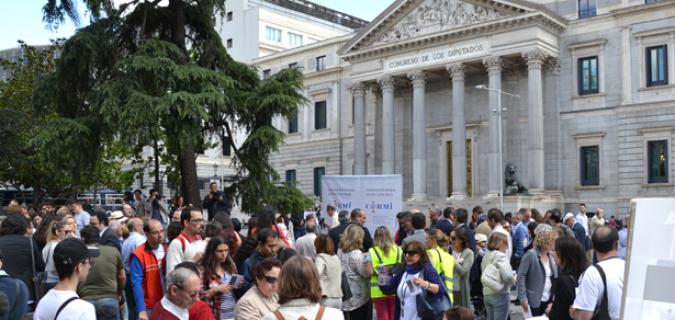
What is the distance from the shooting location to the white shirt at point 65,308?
13.9ft

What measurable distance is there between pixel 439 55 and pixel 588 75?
7732mm

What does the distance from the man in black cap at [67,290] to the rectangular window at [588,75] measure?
34.1m

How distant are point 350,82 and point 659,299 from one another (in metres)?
43.8

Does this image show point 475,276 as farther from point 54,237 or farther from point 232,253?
point 54,237

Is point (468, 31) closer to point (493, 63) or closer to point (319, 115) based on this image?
point (493, 63)

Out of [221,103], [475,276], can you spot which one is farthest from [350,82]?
[475,276]

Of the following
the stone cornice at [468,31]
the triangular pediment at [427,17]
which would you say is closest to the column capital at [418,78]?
the stone cornice at [468,31]

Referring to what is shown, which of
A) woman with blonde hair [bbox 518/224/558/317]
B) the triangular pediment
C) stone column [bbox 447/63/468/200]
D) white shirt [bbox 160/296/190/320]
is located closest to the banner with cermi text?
woman with blonde hair [bbox 518/224/558/317]

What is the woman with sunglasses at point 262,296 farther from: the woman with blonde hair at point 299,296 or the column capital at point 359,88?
the column capital at point 359,88

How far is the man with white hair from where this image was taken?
4.72 metres

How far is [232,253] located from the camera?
835 centimetres

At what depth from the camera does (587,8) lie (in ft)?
118

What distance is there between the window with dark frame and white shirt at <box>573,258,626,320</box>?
33487mm

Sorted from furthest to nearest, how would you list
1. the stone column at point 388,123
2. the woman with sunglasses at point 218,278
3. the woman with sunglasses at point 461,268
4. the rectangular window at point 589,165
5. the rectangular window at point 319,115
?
1. the rectangular window at point 319,115
2. the stone column at point 388,123
3. the rectangular window at point 589,165
4. the woman with sunglasses at point 461,268
5. the woman with sunglasses at point 218,278
